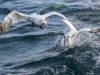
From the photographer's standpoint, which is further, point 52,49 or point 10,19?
point 52,49

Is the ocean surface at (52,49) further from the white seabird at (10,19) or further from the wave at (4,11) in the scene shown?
the white seabird at (10,19)

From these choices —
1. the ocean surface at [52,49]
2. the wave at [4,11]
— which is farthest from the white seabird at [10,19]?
the wave at [4,11]

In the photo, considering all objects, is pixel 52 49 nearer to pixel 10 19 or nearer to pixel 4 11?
pixel 10 19

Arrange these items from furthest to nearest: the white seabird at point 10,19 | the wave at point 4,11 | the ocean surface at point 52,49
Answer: the wave at point 4,11, the white seabird at point 10,19, the ocean surface at point 52,49

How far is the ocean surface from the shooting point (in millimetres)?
10250

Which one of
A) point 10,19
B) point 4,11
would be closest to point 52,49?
point 10,19

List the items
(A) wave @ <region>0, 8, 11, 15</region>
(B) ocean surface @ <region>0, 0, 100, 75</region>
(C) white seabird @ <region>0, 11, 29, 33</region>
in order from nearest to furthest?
(B) ocean surface @ <region>0, 0, 100, 75</region> < (C) white seabird @ <region>0, 11, 29, 33</region> < (A) wave @ <region>0, 8, 11, 15</region>

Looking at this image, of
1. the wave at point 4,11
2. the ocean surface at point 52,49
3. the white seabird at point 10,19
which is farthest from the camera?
the wave at point 4,11

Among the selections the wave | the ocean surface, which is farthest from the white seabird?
the wave

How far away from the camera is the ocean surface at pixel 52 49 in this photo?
1025cm

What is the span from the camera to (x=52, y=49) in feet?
39.2

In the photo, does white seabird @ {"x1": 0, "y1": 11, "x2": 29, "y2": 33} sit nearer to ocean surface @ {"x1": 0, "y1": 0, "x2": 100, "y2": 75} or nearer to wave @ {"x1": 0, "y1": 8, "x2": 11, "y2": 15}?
ocean surface @ {"x1": 0, "y1": 0, "x2": 100, "y2": 75}

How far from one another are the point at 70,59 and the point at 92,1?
7.61 meters

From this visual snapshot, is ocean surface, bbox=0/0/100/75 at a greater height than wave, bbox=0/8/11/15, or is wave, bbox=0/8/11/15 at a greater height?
wave, bbox=0/8/11/15
